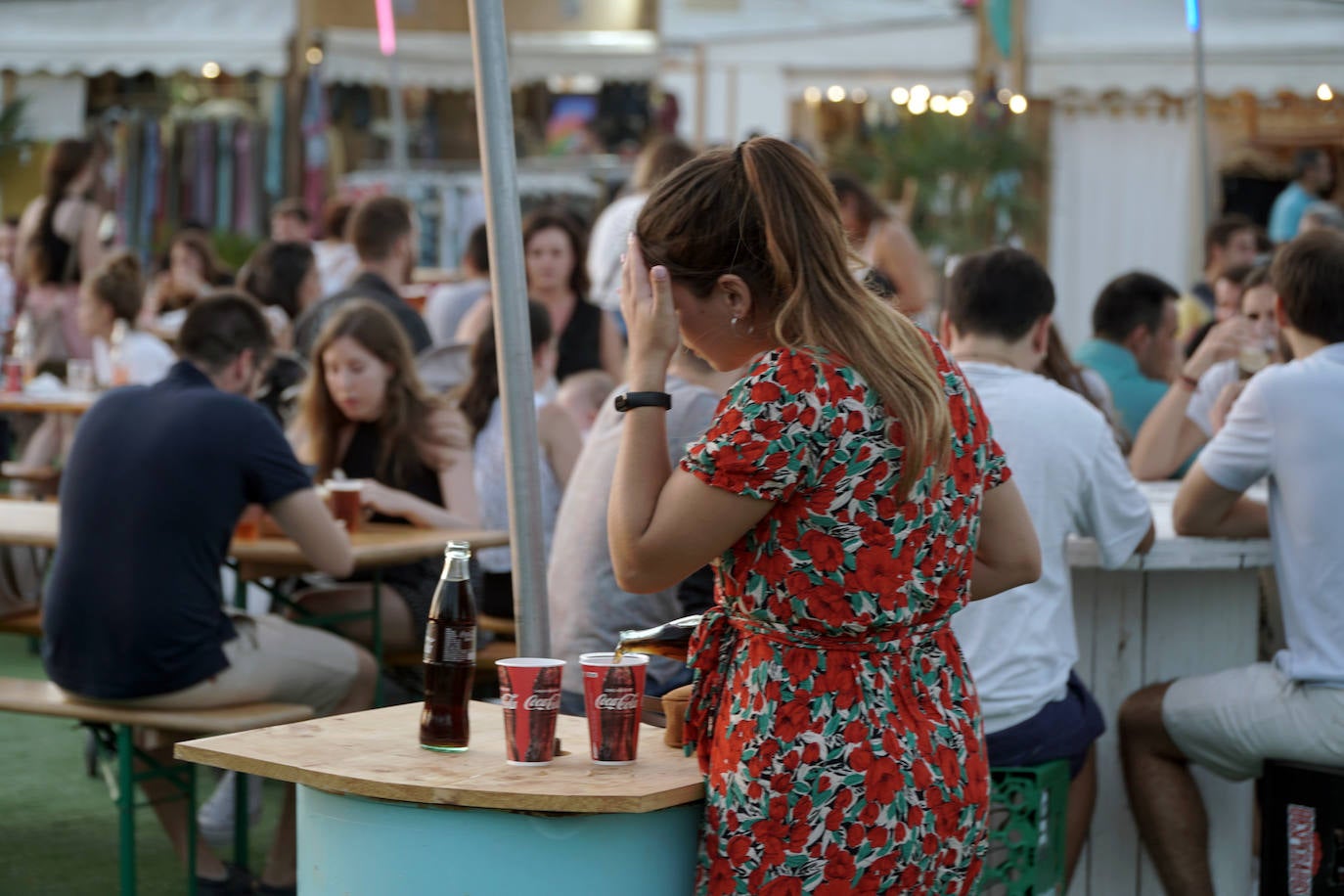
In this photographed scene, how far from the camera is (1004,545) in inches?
91.2

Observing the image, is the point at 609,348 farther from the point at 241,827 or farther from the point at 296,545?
the point at 241,827

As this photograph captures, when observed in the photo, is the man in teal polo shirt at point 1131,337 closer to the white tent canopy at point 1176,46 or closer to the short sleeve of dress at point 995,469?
the short sleeve of dress at point 995,469

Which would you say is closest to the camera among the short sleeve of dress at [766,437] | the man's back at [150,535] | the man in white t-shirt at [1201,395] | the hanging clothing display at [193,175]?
the short sleeve of dress at [766,437]

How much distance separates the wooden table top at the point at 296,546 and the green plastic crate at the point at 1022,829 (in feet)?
5.49

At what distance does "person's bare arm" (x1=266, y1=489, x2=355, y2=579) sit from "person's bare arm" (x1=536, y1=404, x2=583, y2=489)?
84 cm

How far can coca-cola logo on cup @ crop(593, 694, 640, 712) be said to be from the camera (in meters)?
2.14

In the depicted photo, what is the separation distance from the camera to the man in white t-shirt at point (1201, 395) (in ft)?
14.3

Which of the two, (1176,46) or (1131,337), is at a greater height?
(1176,46)

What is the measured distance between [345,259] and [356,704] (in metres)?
4.45

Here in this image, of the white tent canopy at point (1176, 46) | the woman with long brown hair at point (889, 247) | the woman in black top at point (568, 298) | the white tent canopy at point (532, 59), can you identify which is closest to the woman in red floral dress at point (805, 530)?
the woman in black top at point (568, 298)

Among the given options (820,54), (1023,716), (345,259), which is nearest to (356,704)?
(1023,716)

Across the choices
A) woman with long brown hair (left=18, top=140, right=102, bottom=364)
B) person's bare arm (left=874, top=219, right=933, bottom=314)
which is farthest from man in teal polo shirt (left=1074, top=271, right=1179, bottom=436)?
woman with long brown hair (left=18, top=140, right=102, bottom=364)

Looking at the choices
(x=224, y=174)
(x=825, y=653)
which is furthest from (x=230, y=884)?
(x=224, y=174)

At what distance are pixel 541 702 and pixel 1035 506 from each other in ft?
4.48
